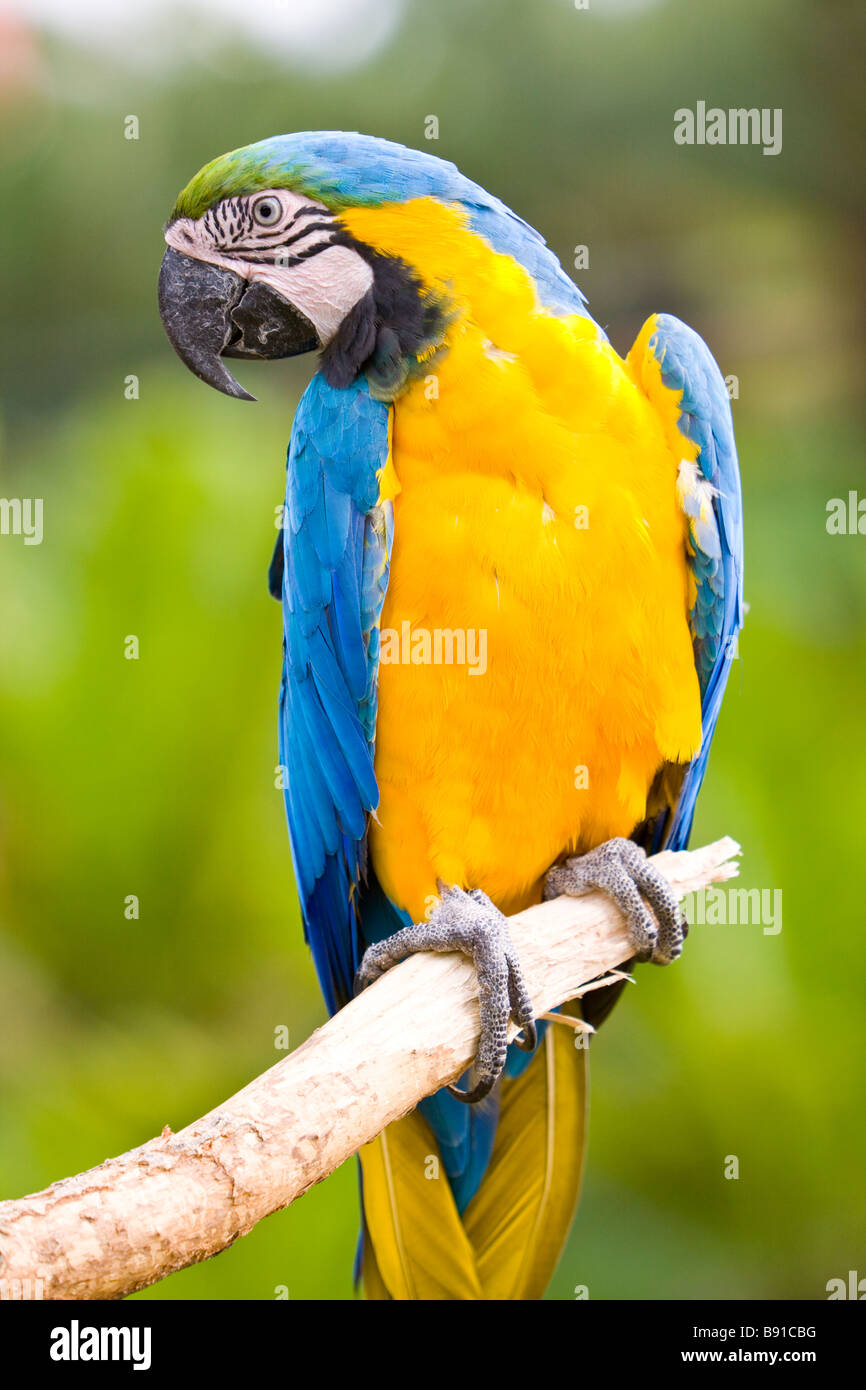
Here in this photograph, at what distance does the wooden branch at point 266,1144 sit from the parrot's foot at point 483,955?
0.05 ft

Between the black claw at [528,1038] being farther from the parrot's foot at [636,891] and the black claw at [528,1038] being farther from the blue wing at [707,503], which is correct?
the blue wing at [707,503]

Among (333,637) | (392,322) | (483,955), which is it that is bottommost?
(483,955)

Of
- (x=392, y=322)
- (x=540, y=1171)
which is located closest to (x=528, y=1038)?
(x=540, y=1171)

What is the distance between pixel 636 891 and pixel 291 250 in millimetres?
802

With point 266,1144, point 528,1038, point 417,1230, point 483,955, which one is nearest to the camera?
point 266,1144

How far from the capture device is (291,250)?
4.00 feet

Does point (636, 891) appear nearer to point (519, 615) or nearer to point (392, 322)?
point (519, 615)

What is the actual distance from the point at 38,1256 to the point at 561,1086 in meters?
0.81

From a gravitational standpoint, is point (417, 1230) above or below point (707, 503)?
below

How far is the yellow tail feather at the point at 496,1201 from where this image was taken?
141cm

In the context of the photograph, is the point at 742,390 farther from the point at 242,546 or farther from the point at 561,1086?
the point at 561,1086

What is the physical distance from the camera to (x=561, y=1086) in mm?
1454

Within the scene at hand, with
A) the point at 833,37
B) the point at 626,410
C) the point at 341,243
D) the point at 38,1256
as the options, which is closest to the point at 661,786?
the point at 626,410

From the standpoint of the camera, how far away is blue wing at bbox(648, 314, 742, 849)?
1265 millimetres
